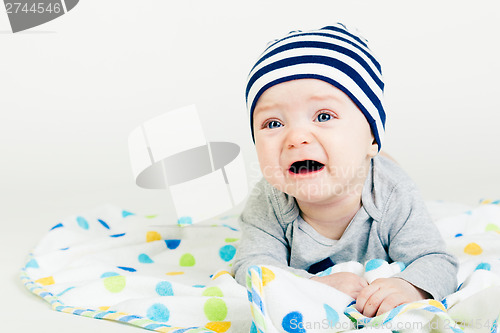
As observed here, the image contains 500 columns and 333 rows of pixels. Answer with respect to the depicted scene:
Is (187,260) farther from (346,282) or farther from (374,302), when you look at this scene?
(374,302)

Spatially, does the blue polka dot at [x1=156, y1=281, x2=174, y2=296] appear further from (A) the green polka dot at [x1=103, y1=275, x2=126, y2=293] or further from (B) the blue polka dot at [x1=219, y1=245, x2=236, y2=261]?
(B) the blue polka dot at [x1=219, y1=245, x2=236, y2=261]

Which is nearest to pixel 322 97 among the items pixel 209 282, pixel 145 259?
pixel 209 282

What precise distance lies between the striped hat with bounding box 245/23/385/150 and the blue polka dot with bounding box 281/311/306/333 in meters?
0.57

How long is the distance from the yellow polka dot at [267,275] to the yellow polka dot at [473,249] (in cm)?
92

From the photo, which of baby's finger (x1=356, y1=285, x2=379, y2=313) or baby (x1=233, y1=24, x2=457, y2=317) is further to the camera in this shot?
baby (x1=233, y1=24, x2=457, y2=317)

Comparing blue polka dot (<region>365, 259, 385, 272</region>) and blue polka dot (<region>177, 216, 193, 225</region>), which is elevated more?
blue polka dot (<region>365, 259, 385, 272</region>)

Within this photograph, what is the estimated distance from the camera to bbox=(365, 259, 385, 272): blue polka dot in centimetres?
170

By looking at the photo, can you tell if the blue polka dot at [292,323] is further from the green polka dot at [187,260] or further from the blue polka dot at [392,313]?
the green polka dot at [187,260]

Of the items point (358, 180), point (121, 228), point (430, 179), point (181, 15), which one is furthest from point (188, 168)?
point (181, 15)

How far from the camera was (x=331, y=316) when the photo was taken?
4.71ft

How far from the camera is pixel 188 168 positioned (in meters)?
2.62

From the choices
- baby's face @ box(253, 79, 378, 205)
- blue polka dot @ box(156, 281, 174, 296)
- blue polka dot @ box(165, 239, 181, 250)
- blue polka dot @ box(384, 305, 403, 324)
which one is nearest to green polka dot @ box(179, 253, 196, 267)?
blue polka dot @ box(165, 239, 181, 250)

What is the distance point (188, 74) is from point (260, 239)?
203cm

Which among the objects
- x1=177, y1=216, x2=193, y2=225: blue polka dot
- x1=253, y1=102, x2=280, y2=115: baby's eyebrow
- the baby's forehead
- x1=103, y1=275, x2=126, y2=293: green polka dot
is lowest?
x1=177, y1=216, x2=193, y2=225: blue polka dot
